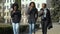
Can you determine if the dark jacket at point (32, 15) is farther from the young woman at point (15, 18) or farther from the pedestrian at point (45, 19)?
the young woman at point (15, 18)

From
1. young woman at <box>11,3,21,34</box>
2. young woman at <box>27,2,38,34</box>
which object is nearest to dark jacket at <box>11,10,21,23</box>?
young woman at <box>11,3,21,34</box>

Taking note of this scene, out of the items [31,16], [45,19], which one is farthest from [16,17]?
[45,19]

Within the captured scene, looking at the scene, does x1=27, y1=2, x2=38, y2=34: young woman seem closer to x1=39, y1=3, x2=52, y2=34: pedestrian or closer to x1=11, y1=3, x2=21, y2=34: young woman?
x1=39, y1=3, x2=52, y2=34: pedestrian

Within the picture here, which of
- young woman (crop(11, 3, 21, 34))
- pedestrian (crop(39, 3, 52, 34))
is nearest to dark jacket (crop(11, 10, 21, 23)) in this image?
young woman (crop(11, 3, 21, 34))

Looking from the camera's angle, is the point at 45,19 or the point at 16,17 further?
the point at 45,19

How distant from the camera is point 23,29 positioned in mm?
19453

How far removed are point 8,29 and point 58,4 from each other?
15870mm

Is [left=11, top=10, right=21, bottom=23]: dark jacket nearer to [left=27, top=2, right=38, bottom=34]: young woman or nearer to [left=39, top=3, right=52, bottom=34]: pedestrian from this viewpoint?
[left=27, top=2, right=38, bottom=34]: young woman

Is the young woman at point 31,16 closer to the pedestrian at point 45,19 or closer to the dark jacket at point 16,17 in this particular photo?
the pedestrian at point 45,19

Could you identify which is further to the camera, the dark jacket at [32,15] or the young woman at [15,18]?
the dark jacket at [32,15]

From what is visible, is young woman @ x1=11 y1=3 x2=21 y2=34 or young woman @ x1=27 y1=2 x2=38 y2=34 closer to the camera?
young woman @ x1=11 y1=3 x2=21 y2=34

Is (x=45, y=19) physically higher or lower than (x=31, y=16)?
lower

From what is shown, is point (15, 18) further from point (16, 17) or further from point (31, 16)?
point (31, 16)

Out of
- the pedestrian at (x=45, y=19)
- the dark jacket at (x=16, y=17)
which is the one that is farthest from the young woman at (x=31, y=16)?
the dark jacket at (x=16, y=17)
